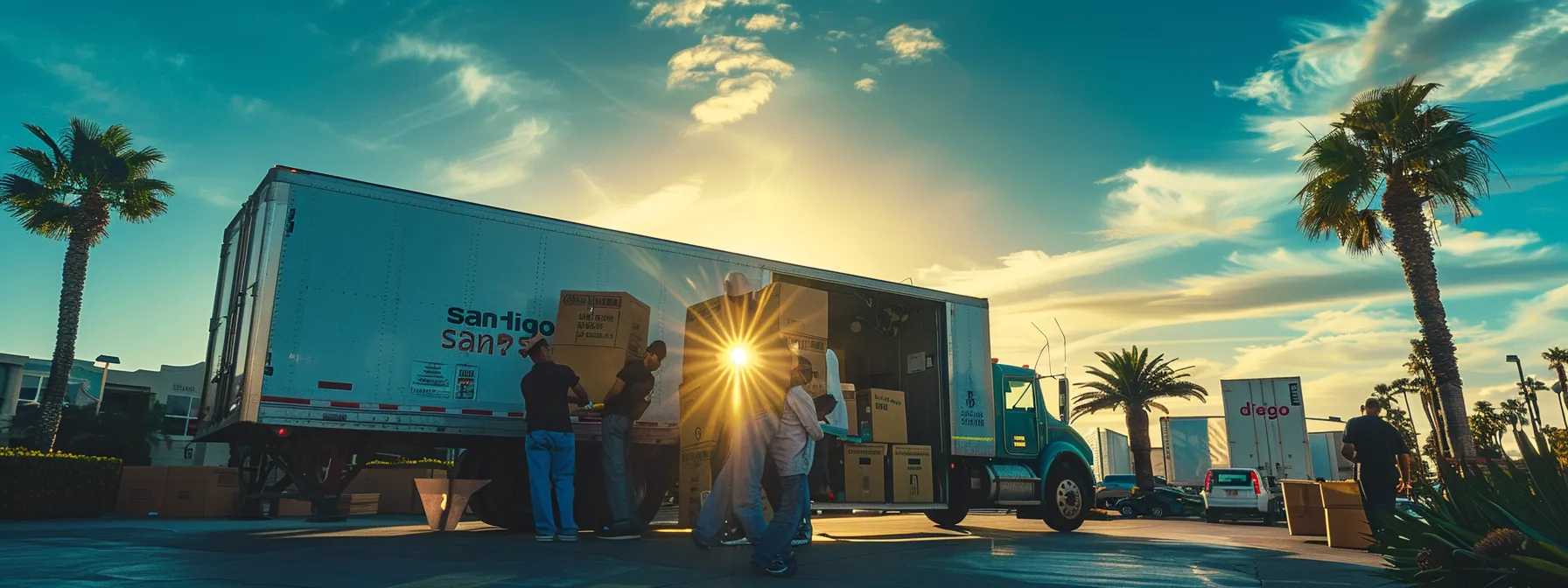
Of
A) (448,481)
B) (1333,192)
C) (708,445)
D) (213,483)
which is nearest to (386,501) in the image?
(213,483)

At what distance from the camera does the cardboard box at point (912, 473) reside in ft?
38.2

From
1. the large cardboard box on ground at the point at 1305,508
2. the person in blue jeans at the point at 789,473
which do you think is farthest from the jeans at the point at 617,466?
the large cardboard box on ground at the point at 1305,508

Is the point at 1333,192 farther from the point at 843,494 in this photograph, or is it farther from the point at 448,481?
the point at 448,481

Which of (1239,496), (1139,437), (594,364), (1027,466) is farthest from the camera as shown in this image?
(1139,437)

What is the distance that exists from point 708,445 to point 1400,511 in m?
5.49

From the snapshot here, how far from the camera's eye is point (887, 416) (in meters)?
12.0

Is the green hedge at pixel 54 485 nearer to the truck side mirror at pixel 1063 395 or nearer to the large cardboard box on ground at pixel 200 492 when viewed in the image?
the large cardboard box on ground at pixel 200 492

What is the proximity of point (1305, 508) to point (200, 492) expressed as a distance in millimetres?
16576

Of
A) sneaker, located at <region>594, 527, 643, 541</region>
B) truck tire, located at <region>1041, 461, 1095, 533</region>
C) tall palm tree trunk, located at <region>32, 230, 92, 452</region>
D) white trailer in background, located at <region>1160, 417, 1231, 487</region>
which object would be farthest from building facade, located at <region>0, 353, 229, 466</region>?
white trailer in background, located at <region>1160, 417, 1231, 487</region>

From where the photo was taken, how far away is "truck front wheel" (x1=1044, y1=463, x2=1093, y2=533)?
43.3 ft

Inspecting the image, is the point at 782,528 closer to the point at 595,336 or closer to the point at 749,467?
the point at 749,467

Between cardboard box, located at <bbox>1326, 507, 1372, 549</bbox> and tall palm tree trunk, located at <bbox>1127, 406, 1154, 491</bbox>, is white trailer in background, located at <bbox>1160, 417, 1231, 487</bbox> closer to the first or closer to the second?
tall palm tree trunk, located at <bbox>1127, 406, 1154, 491</bbox>

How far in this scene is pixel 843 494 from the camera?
11.0 m

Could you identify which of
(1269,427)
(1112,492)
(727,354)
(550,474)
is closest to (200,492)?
(550,474)
